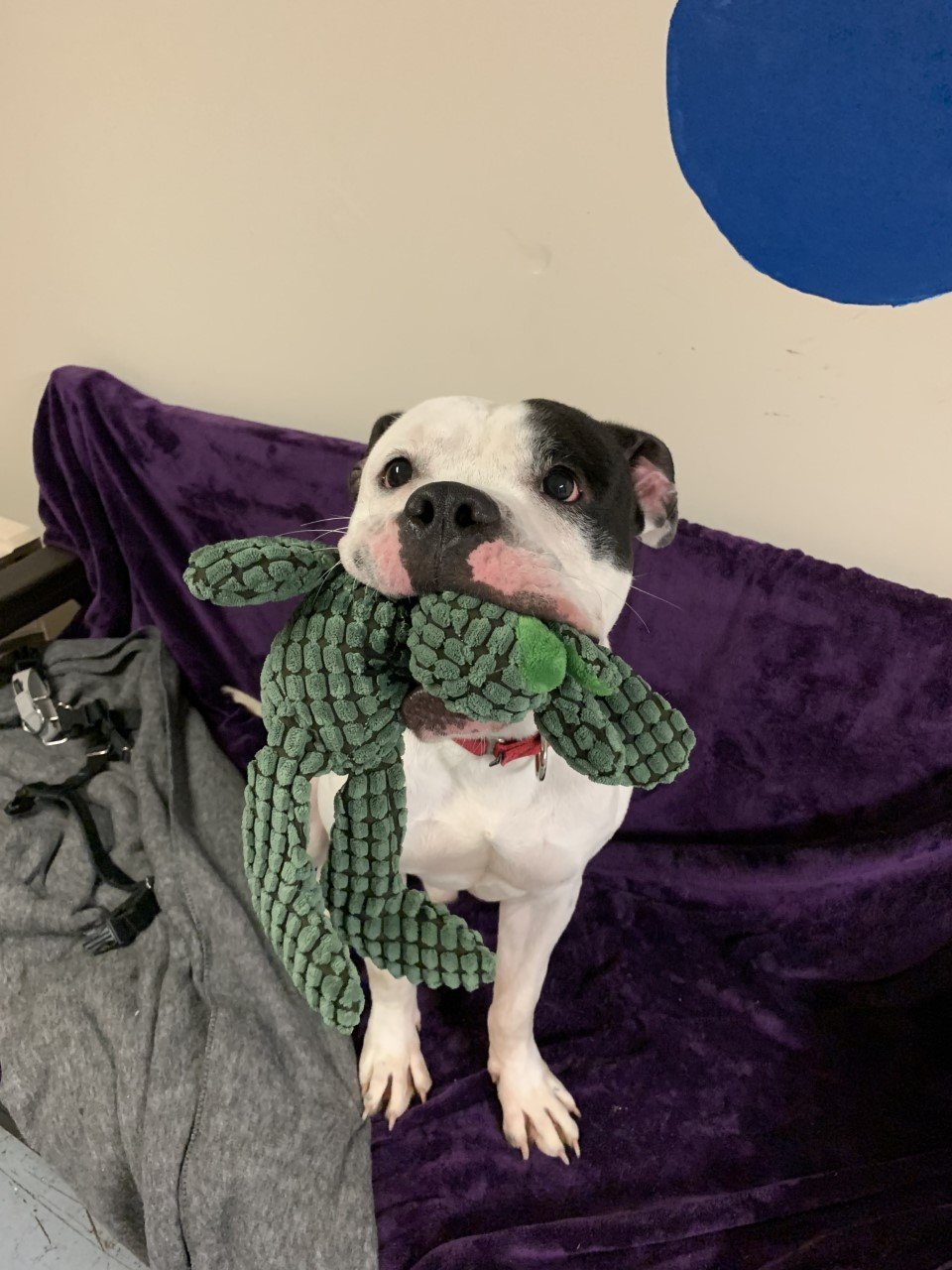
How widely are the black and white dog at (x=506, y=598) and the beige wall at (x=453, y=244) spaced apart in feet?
1.61

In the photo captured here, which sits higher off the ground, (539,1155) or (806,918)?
(806,918)

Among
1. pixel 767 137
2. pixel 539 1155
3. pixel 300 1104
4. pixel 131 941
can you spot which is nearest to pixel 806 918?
pixel 539 1155

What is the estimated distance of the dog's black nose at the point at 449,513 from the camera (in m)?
0.79

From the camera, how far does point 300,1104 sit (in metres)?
1.37

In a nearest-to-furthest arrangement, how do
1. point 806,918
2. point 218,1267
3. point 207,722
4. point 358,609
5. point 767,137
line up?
point 358,609 → point 218,1267 → point 767,137 → point 806,918 → point 207,722

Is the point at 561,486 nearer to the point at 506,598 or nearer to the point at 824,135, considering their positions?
the point at 506,598

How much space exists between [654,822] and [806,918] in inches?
13.9

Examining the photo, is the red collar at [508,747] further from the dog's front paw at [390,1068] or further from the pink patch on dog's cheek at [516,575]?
the dog's front paw at [390,1068]

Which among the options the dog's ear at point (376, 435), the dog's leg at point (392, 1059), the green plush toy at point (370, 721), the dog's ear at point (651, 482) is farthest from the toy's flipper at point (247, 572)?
the dog's leg at point (392, 1059)

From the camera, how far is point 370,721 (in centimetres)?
75

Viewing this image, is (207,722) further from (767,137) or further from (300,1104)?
(767,137)

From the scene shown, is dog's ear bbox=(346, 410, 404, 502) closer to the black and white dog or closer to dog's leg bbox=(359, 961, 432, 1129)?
the black and white dog

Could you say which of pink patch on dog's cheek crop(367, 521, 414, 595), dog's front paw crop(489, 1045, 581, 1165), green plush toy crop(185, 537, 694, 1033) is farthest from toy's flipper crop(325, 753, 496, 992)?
dog's front paw crop(489, 1045, 581, 1165)

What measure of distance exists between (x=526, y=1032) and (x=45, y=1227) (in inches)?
39.7
